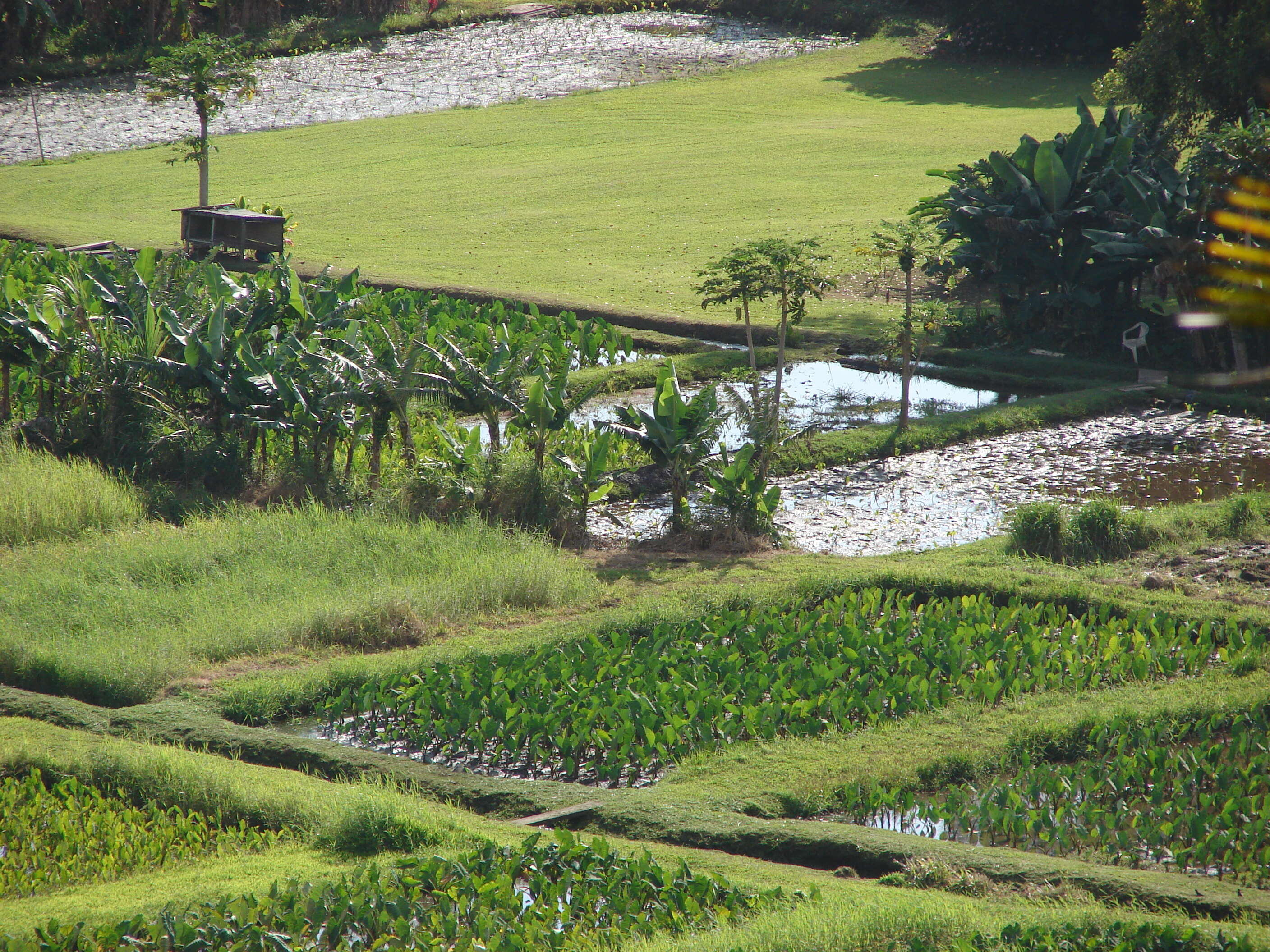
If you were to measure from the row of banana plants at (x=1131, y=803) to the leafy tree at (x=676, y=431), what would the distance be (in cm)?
556

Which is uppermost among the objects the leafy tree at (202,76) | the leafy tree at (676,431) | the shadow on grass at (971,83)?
the shadow on grass at (971,83)

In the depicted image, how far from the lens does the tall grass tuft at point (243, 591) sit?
9.31 m

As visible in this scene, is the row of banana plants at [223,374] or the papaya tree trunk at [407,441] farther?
the papaya tree trunk at [407,441]

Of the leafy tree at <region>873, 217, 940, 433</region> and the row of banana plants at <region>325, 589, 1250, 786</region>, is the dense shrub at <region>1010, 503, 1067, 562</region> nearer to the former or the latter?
the row of banana plants at <region>325, 589, 1250, 786</region>

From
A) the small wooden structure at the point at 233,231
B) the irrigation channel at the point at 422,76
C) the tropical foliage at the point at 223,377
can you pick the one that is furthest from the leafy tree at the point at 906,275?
the irrigation channel at the point at 422,76

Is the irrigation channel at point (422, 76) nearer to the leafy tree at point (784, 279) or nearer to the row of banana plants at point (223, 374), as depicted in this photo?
the row of banana plants at point (223, 374)

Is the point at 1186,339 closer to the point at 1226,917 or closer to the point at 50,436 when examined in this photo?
the point at 1226,917

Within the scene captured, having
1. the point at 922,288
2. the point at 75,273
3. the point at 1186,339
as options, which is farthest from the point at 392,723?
the point at 922,288

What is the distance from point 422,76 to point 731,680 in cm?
4124

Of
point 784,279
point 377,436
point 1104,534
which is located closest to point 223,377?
point 377,436

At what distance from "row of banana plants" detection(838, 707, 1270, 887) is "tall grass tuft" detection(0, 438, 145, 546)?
333 inches

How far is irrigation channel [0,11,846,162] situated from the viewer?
40.2 m

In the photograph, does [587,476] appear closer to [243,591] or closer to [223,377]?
[243,591]

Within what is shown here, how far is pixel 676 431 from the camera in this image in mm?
12578
